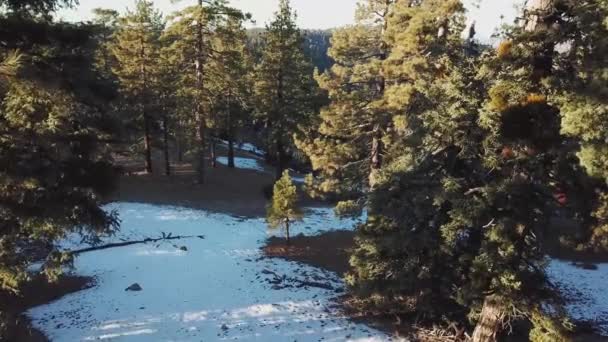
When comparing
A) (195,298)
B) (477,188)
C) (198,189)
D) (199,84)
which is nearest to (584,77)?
(477,188)

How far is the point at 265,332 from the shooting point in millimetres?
13914

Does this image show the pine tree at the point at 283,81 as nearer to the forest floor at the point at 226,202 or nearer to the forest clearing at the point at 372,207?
the forest floor at the point at 226,202

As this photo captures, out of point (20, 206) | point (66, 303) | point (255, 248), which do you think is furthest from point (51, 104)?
point (255, 248)

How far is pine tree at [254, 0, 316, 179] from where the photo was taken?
1212 inches

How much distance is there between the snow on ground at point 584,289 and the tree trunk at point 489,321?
632cm

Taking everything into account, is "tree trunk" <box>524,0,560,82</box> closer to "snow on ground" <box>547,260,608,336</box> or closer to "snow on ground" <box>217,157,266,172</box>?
"snow on ground" <box>547,260,608,336</box>

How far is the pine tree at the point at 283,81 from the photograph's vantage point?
30.8m

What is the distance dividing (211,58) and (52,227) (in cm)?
2087

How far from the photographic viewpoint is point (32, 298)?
15492 mm

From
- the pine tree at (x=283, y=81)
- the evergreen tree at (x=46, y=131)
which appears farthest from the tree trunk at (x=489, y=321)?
the pine tree at (x=283, y=81)

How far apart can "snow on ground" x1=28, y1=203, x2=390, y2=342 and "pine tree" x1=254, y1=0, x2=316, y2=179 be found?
11.3m

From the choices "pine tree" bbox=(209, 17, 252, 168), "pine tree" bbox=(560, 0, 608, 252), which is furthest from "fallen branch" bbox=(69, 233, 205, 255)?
"pine tree" bbox=(560, 0, 608, 252)

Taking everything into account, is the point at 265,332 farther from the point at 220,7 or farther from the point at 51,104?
the point at 220,7

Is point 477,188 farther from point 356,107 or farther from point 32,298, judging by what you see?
point 32,298
